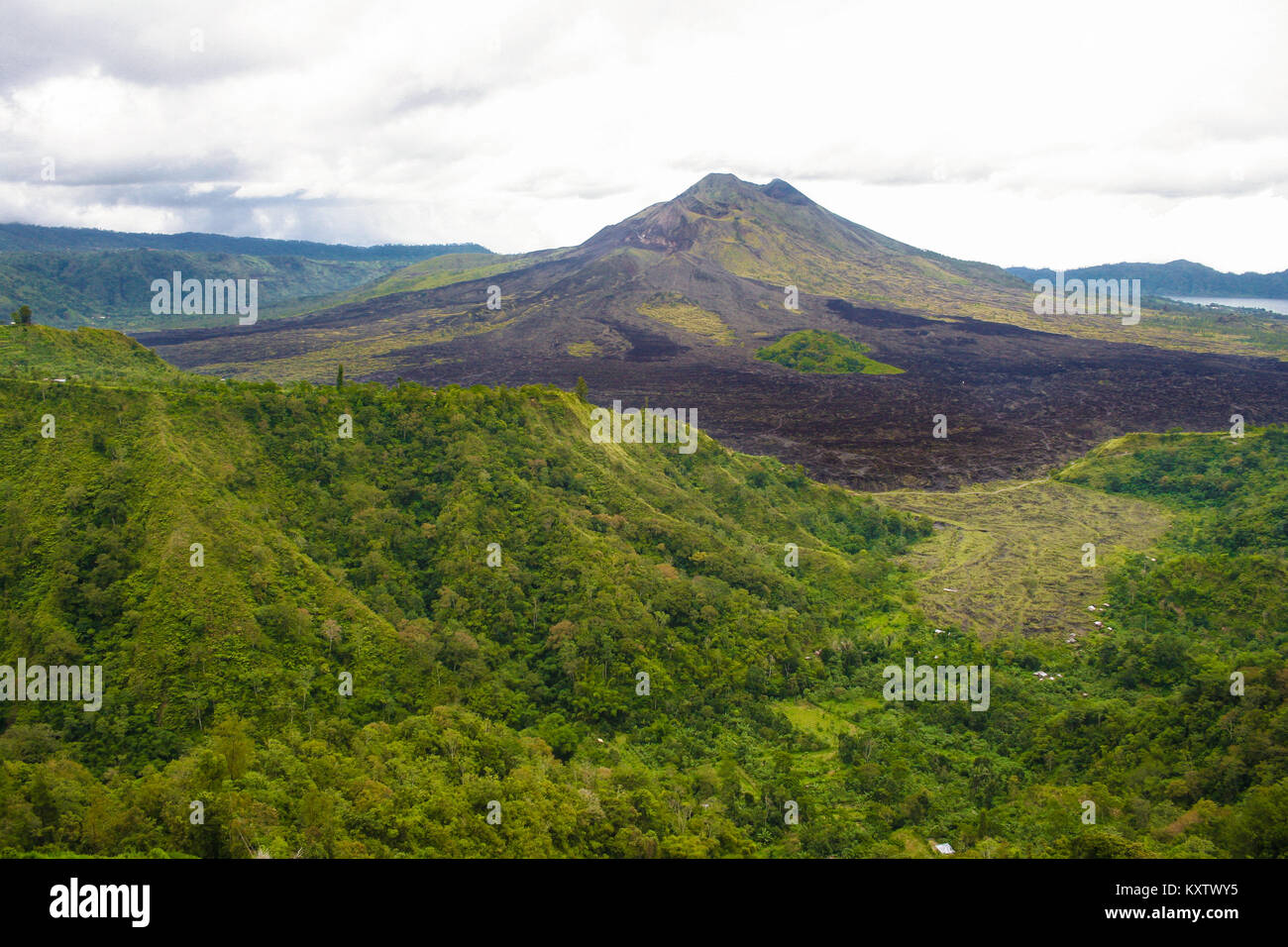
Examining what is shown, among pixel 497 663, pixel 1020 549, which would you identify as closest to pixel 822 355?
pixel 1020 549

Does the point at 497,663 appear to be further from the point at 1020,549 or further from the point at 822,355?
the point at 822,355

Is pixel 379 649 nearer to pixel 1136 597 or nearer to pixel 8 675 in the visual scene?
pixel 8 675

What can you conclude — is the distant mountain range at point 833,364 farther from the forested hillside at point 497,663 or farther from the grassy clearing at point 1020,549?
the forested hillside at point 497,663

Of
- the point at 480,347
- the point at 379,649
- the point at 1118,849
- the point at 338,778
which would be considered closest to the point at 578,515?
the point at 379,649

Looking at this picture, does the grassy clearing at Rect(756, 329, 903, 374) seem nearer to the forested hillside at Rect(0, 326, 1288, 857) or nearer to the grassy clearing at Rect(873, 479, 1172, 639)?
the grassy clearing at Rect(873, 479, 1172, 639)

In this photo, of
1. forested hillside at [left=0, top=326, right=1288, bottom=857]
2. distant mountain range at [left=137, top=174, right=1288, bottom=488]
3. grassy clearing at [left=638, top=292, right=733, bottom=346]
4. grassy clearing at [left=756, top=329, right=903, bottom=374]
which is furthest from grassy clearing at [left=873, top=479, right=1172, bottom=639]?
grassy clearing at [left=638, top=292, right=733, bottom=346]
